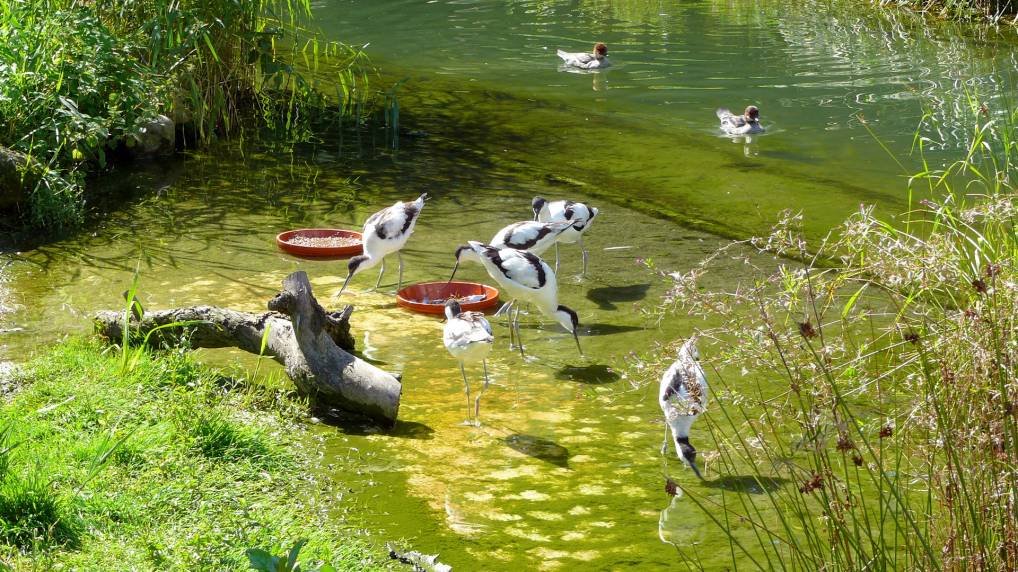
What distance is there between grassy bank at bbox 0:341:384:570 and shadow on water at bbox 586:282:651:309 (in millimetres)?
2875

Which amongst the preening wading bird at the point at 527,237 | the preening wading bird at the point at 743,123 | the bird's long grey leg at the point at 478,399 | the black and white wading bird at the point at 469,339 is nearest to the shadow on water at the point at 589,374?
the bird's long grey leg at the point at 478,399

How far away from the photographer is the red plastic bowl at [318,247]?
9.20 m

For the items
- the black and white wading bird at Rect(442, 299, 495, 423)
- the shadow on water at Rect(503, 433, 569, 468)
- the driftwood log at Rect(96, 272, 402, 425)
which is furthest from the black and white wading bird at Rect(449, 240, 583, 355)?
the shadow on water at Rect(503, 433, 569, 468)

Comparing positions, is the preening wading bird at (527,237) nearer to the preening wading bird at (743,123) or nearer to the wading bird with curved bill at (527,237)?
the wading bird with curved bill at (527,237)

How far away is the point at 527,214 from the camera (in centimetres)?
1062

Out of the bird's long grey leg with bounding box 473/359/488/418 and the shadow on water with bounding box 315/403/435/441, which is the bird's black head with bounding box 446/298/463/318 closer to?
the bird's long grey leg with bounding box 473/359/488/418

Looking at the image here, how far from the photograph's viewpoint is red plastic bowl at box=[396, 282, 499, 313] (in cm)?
811

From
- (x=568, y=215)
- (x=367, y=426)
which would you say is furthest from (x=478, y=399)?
(x=568, y=215)

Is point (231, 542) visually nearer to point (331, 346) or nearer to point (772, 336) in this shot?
point (331, 346)

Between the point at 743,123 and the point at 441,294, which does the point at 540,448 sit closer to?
the point at 441,294

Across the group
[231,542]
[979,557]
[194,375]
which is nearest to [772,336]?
[979,557]

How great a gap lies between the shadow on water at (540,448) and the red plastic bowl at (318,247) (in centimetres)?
331

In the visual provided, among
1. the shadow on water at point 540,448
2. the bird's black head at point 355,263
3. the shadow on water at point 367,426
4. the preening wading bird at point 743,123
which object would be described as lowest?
the shadow on water at point 540,448

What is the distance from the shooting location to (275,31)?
39.8ft
